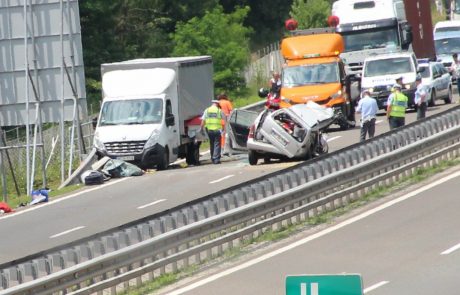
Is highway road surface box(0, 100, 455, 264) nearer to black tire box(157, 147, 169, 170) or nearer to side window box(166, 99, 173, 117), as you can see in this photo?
black tire box(157, 147, 169, 170)

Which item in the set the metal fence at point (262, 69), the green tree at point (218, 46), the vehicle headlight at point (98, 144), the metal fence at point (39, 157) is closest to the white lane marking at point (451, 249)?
the vehicle headlight at point (98, 144)

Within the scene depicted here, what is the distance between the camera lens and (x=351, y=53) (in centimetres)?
4644

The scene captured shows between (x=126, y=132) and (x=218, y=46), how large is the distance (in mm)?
21638

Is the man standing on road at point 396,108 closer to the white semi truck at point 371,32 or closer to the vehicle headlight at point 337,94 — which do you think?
the vehicle headlight at point 337,94

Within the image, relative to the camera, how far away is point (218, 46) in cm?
5378

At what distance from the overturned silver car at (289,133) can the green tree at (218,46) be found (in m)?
22.7

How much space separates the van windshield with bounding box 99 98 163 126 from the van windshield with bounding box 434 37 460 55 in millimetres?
29571

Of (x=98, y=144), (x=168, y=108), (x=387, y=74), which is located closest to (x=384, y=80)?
(x=387, y=74)

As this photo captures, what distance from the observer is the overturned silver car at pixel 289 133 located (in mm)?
29578

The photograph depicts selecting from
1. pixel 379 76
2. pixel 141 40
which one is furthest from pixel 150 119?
pixel 141 40

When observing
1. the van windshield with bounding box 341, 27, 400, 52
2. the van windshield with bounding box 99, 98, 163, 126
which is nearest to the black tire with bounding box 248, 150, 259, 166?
the van windshield with bounding box 99, 98, 163, 126

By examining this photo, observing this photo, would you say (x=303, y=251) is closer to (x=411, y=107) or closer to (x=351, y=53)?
(x=411, y=107)

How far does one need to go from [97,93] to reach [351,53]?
13326mm

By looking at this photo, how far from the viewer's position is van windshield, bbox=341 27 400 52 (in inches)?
1823
